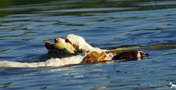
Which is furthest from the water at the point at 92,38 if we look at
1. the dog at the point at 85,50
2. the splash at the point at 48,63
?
the dog at the point at 85,50

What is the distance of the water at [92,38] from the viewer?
25.8ft

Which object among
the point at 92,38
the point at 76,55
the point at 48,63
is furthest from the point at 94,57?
the point at 92,38

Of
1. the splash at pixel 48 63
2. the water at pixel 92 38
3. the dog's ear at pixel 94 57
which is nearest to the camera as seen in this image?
the water at pixel 92 38

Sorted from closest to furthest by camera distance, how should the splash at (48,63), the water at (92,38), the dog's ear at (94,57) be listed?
the water at (92,38) < the splash at (48,63) < the dog's ear at (94,57)

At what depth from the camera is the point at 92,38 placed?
14.5 m

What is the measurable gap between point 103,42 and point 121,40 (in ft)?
2.02

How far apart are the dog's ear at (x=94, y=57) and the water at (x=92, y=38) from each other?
1.14 feet

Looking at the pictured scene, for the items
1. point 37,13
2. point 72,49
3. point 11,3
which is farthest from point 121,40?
point 11,3

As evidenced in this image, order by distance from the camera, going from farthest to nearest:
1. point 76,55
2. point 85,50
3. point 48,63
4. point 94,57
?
point 85,50 < point 76,55 < point 94,57 < point 48,63

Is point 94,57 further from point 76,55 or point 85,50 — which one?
point 85,50

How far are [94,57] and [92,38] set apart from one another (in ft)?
16.1

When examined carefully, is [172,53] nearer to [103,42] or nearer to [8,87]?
[103,42]

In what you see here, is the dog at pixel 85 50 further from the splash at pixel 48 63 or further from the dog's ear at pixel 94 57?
the splash at pixel 48 63

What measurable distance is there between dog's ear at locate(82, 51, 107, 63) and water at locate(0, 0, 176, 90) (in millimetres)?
346
